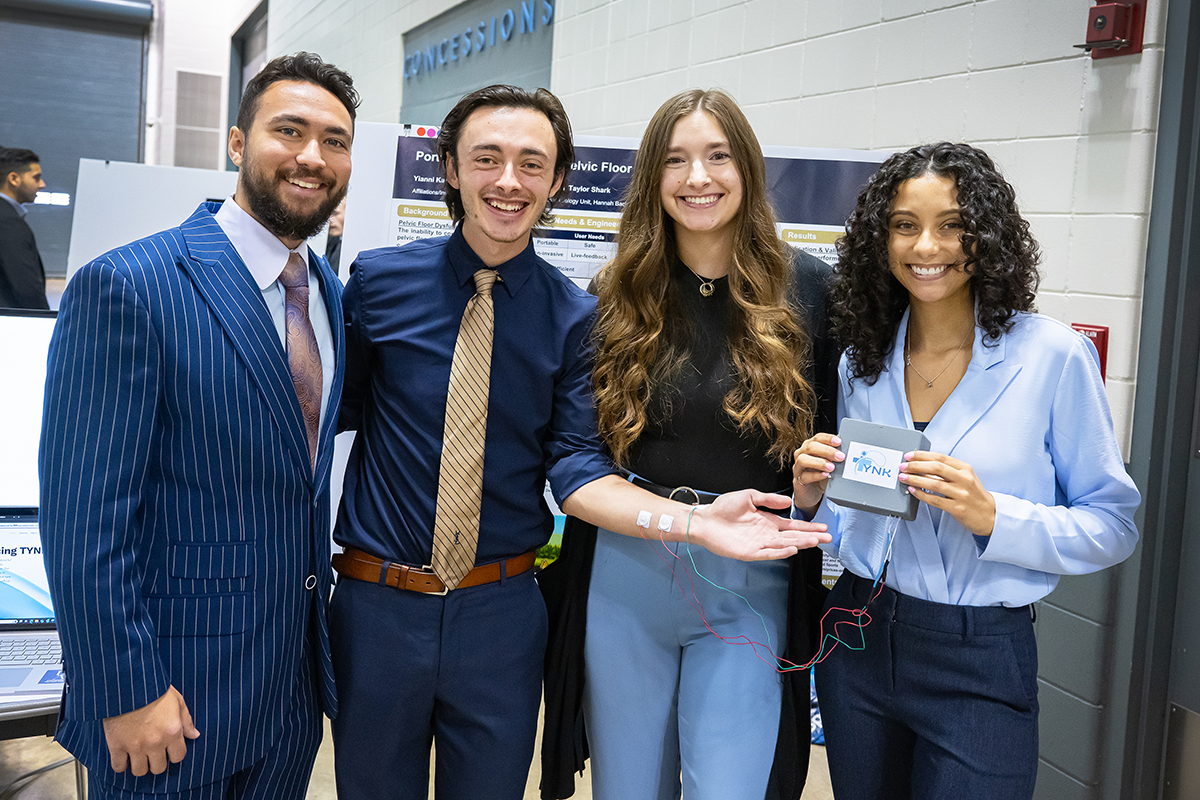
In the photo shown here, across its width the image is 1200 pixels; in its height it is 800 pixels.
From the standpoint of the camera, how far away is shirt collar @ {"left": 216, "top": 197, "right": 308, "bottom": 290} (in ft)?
5.06

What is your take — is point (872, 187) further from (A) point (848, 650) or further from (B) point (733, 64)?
(B) point (733, 64)

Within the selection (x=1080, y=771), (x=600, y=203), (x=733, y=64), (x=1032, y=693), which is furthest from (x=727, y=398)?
(x=733, y=64)

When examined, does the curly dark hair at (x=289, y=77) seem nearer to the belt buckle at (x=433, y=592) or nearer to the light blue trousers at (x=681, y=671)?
the belt buckle at (x=433, y=592)

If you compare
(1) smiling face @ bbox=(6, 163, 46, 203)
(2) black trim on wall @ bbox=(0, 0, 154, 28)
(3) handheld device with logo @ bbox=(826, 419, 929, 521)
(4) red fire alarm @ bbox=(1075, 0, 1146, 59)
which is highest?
(2) black trim on wall @ bbox=(0, 0, 154, 28)

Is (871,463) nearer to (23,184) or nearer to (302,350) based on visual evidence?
(302,350)

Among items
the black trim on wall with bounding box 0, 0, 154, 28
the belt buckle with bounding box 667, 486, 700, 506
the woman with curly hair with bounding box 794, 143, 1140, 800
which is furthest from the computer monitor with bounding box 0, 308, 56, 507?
the black trim on wall with bounding box 0, 0, 154, 28

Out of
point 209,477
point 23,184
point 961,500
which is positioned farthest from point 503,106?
point 23,184

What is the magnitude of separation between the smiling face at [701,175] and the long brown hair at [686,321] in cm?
2

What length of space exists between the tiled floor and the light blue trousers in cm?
133

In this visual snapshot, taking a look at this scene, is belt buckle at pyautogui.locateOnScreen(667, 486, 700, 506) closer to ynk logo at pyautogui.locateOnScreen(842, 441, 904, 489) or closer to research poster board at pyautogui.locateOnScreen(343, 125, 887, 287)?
ynk logo at pyautogui.locateOnScreen(842, 441, 904, 489)

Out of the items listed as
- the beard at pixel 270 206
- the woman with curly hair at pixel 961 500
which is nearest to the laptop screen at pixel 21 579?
the beard at pixel 270 206

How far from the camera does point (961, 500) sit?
1.52 m

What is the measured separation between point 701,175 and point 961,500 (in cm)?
82

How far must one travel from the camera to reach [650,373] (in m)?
1.84
